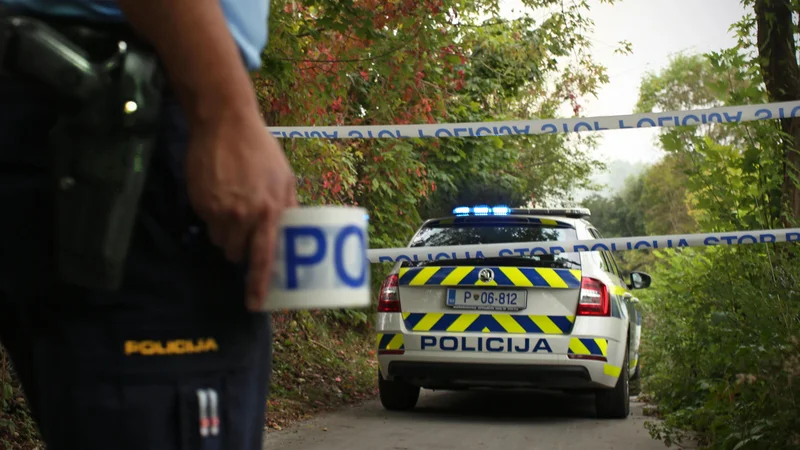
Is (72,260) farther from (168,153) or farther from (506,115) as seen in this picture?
(506,115)

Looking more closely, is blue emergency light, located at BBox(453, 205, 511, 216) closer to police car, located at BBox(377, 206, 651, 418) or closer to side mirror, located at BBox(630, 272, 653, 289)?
police car, located at BBox(377, 206, 651, 418)

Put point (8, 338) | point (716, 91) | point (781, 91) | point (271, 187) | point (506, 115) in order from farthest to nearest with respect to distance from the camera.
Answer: point (506, 115)
point (781, 91)
point (716, 91)
point (8, 338)
point (271, 187)

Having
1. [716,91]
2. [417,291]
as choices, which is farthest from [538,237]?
[716,91]

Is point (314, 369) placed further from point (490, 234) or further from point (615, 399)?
point (615, 399)

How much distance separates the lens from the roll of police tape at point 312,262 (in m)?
1.34

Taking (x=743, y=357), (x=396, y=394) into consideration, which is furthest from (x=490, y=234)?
(x=743, y=357)

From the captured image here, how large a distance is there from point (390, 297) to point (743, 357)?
3530mm

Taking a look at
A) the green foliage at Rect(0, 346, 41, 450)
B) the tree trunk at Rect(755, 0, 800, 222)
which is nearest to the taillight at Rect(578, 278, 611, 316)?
the tree trunk at Rect(755, 0, 800, 222)

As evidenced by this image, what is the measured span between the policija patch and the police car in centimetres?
630

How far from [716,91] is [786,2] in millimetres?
1211

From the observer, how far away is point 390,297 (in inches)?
321

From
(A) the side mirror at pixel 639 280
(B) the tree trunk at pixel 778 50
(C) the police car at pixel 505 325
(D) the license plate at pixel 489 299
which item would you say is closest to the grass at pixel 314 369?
(C) the police car at pixel 505 325

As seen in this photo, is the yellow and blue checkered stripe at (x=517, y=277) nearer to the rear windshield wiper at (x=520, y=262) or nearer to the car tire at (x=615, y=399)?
the rear windshield wiper at (x=520, y=262)

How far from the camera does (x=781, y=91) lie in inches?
294
